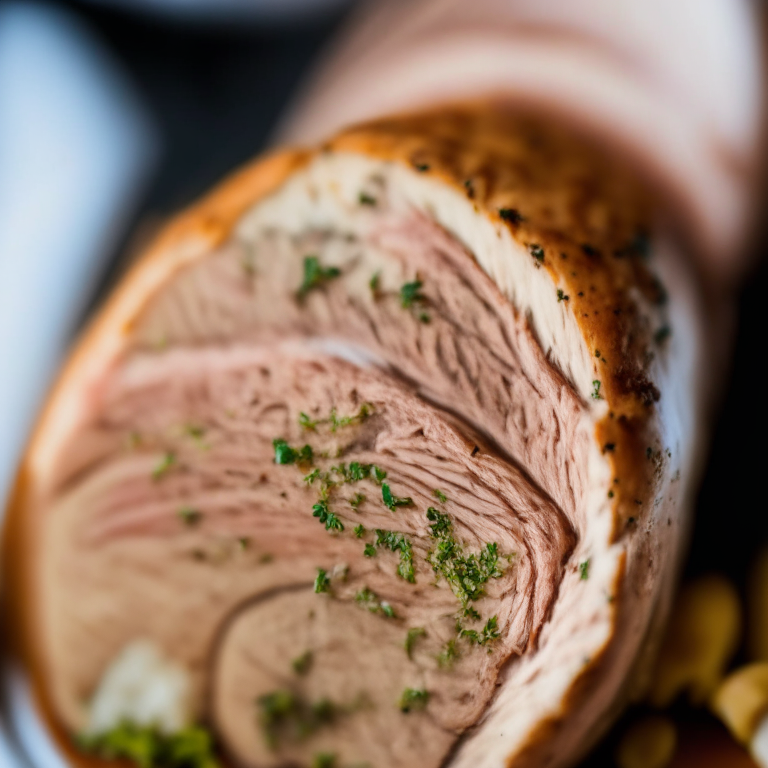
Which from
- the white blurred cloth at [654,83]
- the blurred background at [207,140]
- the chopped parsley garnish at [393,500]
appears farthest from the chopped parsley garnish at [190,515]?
the white blurred cloth at [654,83]

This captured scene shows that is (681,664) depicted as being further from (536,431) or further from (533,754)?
(536,431)

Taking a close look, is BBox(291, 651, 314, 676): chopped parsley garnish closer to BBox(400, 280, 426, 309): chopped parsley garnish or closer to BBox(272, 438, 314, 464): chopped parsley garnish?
BBox(272, 438, 314, 464): chopped parsley garnish

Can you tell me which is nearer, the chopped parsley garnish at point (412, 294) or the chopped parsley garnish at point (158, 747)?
the chopped parsley garnish at point (412, 294)

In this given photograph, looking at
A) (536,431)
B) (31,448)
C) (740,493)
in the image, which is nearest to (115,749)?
(31,448)

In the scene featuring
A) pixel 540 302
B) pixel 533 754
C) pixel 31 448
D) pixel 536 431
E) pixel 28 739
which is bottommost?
pixel 28 739

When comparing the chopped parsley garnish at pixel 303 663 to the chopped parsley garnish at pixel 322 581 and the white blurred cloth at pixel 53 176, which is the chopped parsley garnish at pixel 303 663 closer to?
the chopped parsley garnish at pixel 322 581

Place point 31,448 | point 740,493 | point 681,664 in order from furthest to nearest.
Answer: point 740,493, point 31,448, point 681,664

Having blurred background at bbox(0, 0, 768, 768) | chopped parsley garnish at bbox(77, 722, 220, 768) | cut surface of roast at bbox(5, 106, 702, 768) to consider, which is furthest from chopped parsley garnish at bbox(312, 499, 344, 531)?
blurred background at bbox(0, 0, 768, 768)
